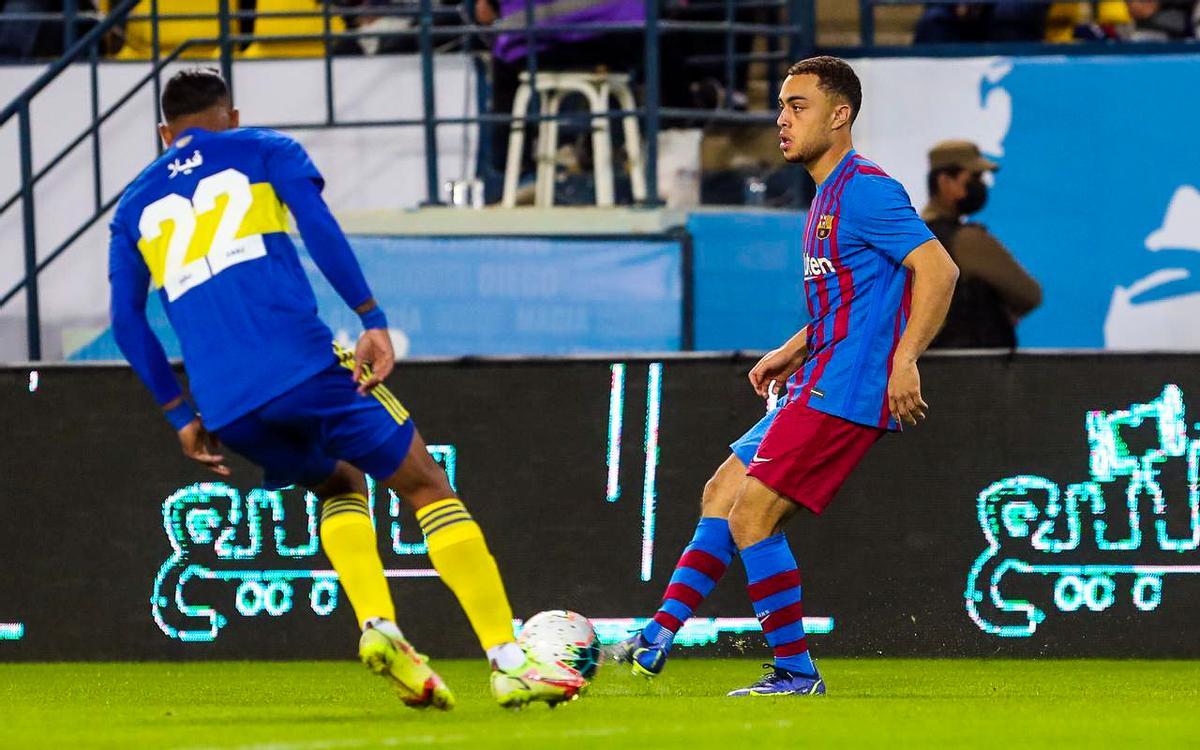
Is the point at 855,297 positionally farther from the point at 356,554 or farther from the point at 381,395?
the point at 356,554

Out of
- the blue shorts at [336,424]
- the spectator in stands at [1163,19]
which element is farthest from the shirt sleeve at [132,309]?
the spectator in stands at [1163,19]

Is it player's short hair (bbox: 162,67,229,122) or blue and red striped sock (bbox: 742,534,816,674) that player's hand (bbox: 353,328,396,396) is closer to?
player's short hair (bbox: 162,67,229,122)

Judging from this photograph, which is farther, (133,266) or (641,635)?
(641,635)

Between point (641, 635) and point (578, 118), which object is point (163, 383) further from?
point (578, 118)

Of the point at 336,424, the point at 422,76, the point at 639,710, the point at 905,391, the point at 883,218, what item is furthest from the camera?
the point at 422,76

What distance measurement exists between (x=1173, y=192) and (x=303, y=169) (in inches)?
266

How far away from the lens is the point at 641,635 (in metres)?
7.21

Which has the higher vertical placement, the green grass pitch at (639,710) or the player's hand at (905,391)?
the player's hand at (905,391)

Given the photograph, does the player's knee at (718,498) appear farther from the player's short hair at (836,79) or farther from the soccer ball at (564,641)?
the player's short hair at (836,79)

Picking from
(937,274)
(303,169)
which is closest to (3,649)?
(303,169)

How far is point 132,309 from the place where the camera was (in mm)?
6461

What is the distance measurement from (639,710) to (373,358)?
1.26 meters

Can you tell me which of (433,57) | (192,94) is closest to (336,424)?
(192,94)

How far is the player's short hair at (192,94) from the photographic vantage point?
21.3ft
